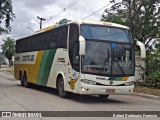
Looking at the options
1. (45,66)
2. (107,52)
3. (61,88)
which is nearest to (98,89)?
(107,52)

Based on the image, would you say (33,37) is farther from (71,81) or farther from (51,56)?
(71,81)

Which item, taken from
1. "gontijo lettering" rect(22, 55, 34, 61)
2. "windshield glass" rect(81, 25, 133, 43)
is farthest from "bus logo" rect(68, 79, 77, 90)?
"gontijo lettering" rect(22, 55, 34, 61)

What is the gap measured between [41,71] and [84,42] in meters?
6.58

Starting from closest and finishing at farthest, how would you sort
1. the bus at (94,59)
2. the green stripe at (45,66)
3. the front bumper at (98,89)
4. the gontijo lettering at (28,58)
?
the front bumper at (98,89) → the bus at (94,59) → the green stripe at (45,66) → the gontijo lettering at (28,58)

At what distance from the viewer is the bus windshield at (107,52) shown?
13938 mm

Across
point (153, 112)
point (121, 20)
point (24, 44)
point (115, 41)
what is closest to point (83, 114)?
point (153, 112)

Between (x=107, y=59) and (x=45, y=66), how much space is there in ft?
17.9

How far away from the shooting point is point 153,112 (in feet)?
39.0

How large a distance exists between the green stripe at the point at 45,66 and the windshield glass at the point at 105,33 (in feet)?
10.8

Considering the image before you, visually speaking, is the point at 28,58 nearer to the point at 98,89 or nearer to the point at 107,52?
the point at 107,52

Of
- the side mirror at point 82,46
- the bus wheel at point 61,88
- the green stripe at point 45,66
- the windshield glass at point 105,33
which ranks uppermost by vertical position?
the windshield glass at point 105,33

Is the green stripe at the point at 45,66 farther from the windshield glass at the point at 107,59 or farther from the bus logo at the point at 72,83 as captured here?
the windshield glass at the point at 107,59

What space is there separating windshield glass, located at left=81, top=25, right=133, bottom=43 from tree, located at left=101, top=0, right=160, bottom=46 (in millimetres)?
9916

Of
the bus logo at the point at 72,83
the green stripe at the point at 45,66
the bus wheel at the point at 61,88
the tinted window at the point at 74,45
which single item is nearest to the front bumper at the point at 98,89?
the bus logo at the point at 72,83
